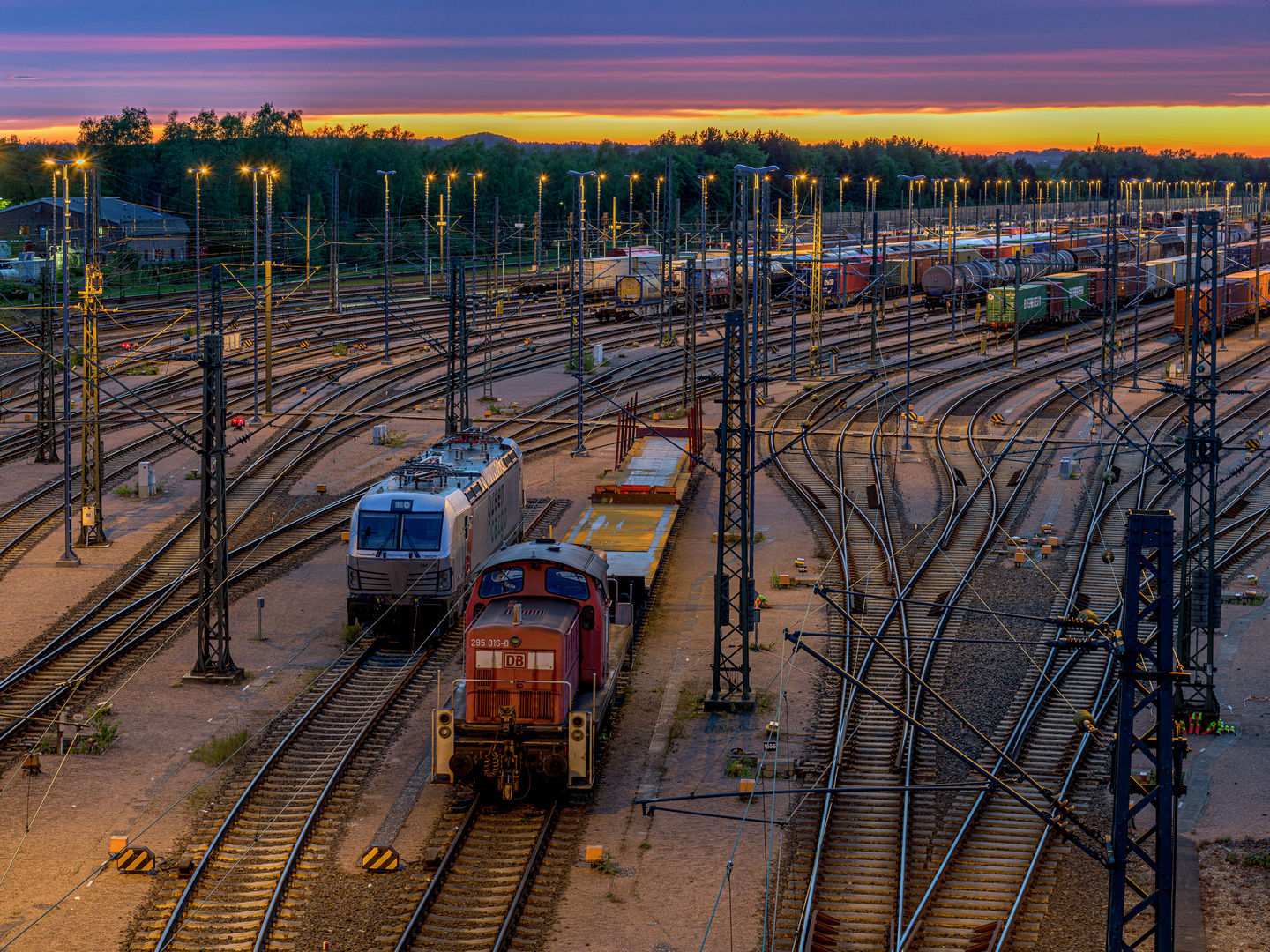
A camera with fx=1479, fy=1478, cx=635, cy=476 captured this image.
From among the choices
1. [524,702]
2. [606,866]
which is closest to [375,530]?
[524,702]

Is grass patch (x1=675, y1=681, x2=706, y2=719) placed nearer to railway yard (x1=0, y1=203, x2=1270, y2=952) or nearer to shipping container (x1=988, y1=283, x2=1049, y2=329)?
railway yard (x1=0, y1=203, x2=1270, y2=952)

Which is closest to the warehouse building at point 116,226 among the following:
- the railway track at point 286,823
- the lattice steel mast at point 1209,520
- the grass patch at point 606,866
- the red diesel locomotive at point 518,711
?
the railway track at point 286,823

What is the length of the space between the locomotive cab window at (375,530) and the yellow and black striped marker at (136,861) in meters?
10.2

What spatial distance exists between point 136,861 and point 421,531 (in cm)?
1065

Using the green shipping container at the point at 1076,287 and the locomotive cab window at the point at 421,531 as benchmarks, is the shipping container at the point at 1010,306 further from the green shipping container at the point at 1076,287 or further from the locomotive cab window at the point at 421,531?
the locomotive cab window at the point at 421,531

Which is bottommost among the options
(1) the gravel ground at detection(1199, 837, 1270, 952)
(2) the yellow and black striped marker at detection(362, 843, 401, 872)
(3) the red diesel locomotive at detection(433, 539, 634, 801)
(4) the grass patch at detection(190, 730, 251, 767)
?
(1) the gravel ground at detection(1199, 837, 1270, 952)

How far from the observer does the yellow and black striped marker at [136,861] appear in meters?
18.9

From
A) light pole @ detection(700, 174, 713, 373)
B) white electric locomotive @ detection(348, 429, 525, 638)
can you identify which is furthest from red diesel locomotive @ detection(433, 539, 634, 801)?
light pole @ detection(700, 174, 713, 373)

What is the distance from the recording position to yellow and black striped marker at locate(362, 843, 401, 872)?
19031 millimetres

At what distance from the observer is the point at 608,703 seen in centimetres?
2325

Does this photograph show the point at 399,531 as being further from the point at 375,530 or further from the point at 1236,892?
the point at 1236,892

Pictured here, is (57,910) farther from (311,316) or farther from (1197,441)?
(311,316)

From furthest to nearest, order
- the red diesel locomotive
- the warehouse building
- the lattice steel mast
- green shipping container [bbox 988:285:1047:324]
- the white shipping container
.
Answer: the warehouse building → the white shipping container → green shipping container [bbox 988:285:1047:324] → the lattice steel mast → the red diesel locomotive

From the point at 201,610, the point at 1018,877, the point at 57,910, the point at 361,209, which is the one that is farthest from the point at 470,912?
the point at 361,209
